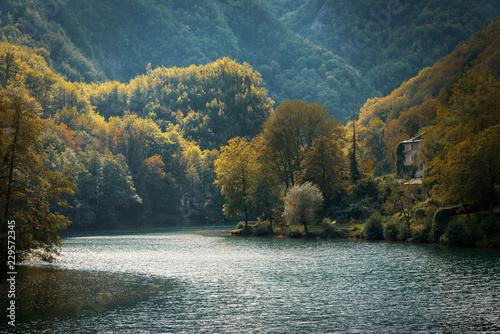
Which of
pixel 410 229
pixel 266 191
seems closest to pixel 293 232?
pixel 266 191

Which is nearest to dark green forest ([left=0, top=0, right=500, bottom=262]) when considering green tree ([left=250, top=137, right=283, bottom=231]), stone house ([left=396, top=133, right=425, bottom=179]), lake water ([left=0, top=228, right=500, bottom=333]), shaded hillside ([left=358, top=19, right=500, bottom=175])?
green tree ([left=250, top=137, right=283, bottom=231])

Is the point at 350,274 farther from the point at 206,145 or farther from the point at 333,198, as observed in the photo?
the point at 206,145

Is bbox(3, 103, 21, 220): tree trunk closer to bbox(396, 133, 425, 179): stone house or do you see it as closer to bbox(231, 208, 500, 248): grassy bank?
bbox(231, 208, 500, 248): grassy bank

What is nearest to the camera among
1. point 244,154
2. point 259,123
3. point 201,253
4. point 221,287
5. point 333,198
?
point 221,287

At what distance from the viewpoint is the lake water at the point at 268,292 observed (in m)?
32.5

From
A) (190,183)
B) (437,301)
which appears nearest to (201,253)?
(437,301)

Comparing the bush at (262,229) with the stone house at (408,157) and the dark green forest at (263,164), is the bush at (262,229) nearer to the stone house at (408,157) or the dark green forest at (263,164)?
the dark green forest at (263,164)

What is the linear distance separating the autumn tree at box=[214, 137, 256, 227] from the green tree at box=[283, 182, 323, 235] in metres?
13.5

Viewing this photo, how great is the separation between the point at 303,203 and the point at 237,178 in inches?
817

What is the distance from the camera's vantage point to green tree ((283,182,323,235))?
88.9 metres

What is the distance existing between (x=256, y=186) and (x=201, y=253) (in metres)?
31.7

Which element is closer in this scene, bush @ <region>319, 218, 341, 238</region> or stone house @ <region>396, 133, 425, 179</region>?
bush @ <region>319, 218, 341, 238</region>

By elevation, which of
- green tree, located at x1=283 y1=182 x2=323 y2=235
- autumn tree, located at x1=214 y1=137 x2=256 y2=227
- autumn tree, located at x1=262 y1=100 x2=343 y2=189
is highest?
autumn tree, located at x1=262 y1=100 x2=343 y2=189

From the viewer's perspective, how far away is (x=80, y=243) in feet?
292
